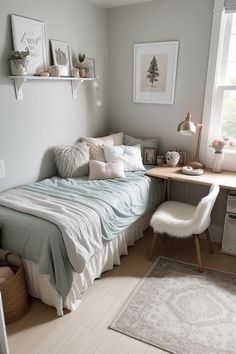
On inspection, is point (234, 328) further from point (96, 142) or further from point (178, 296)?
point (96, 142)

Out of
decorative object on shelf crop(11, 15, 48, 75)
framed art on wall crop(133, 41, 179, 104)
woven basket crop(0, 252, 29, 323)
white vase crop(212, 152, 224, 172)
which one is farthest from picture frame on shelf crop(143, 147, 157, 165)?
woven basket crop(0, 252, 29, 323)

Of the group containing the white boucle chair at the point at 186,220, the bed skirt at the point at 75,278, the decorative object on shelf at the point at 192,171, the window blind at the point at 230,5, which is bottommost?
the bed skirt at the point at 75,278

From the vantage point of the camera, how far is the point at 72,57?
282cm

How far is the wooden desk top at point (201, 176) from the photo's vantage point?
2.48 meters

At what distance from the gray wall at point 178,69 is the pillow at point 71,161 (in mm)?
867

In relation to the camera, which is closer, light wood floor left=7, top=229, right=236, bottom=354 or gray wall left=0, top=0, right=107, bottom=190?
light wood floor left=7, top=229, right=236, bottom=354

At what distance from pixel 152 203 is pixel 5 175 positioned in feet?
4.73

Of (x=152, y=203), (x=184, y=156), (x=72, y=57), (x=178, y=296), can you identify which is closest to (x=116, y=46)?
(x=72, y=57)

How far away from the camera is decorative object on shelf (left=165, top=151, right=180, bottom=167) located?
9.62ft

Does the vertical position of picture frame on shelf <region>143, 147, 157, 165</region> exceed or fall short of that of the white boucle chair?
it exceeds it

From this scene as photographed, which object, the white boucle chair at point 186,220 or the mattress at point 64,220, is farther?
the white boucle chair at point 186,220

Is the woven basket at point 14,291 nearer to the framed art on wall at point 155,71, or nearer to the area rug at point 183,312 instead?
the area rug at point 183,312

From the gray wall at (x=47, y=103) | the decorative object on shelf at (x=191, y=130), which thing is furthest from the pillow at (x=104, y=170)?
the decorative object on shelf at (x=191, y=130)

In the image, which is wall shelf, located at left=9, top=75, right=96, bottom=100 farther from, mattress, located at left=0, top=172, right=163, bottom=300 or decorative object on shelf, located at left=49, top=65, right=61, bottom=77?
Result: mattress, located at left=0, top=172, right=163, bottom=300
